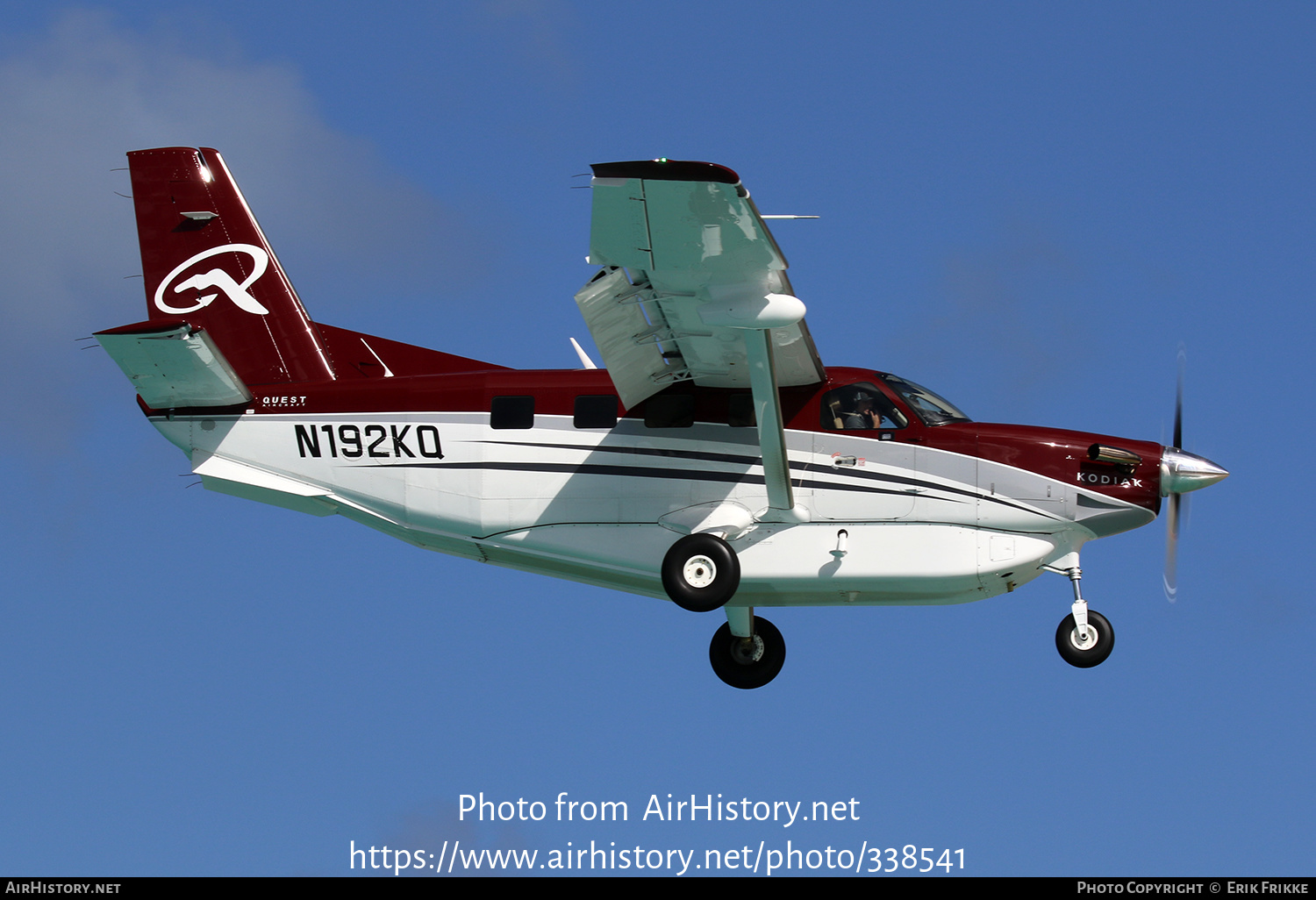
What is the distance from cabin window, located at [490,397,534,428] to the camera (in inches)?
719

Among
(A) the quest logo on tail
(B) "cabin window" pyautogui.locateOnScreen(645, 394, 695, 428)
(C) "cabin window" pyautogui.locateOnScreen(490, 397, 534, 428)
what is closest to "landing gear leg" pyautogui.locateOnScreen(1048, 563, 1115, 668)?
(B) "cabin window" pyautogui.locateOnScreen(645, 394, 695, 428)

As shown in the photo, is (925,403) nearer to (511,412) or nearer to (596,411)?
(596,411)

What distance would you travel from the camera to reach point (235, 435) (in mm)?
18891

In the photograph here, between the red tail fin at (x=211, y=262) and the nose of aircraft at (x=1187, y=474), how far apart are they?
1017 cm

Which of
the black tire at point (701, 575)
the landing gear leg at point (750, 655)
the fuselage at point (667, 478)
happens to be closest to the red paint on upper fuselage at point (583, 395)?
the fuselage at point (667, 478)

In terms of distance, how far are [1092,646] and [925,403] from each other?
3.24 meters

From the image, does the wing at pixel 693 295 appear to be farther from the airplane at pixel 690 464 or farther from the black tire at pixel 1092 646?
the black tire at pixel 1092 646

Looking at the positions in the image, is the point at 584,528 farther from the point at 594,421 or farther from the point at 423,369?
the point at 423,369

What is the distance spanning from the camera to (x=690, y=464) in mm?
17828

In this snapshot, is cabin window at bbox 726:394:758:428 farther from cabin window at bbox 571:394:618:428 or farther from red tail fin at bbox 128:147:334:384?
red tail fin at bbox 128:147:334:384

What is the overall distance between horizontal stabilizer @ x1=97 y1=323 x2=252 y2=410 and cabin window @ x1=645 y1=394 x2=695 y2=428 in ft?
16.3

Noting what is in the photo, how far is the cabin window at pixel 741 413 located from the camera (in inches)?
700

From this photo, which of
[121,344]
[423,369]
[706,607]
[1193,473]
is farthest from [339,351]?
[1193,473]

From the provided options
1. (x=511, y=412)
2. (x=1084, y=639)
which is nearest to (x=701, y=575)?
(x=511, y=412)
